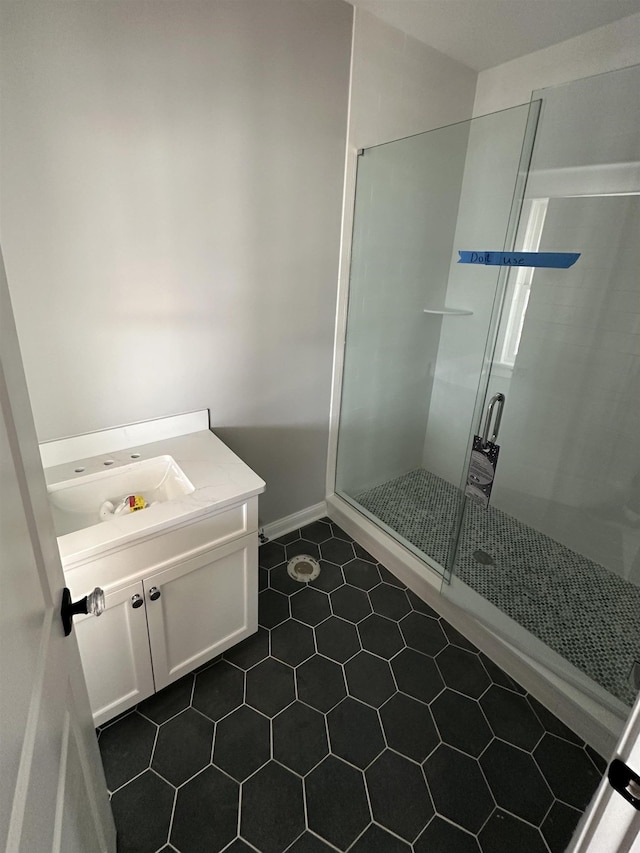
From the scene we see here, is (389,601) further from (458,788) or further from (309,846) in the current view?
(309,846)

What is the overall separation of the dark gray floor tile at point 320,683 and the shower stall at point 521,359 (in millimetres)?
605

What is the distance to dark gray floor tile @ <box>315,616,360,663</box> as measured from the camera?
65.2 inches

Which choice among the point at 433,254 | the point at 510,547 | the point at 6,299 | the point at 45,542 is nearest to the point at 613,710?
the point at 510,547

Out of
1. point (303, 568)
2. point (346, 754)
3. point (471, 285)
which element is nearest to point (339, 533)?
point (303, 568)

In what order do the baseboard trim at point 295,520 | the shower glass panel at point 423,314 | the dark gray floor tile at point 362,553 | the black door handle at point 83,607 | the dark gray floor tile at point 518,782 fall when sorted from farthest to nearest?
the baseboard trim at point 295,520
the dark gray floor tile at point 362,553
the shower glass panel at point 423,314
the dark gray floor tile at point 518,782
the black door handle at point 83,607

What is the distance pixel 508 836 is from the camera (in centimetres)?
116

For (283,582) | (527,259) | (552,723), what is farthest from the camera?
(283,582)

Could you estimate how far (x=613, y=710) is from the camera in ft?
4.51

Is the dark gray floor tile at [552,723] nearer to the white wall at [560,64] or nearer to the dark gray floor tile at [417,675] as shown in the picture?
the dark gray floor tile at [417,675]

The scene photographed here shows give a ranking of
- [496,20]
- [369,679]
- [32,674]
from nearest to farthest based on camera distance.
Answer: [32,674], [369,679], [496,20]

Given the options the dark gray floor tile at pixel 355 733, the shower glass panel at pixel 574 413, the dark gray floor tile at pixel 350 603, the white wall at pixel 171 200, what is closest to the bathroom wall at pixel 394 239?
the white wall at pixel 171 200

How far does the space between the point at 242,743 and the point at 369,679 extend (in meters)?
0.49

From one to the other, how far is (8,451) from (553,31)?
2490 mm

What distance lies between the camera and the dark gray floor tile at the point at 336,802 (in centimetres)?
116
